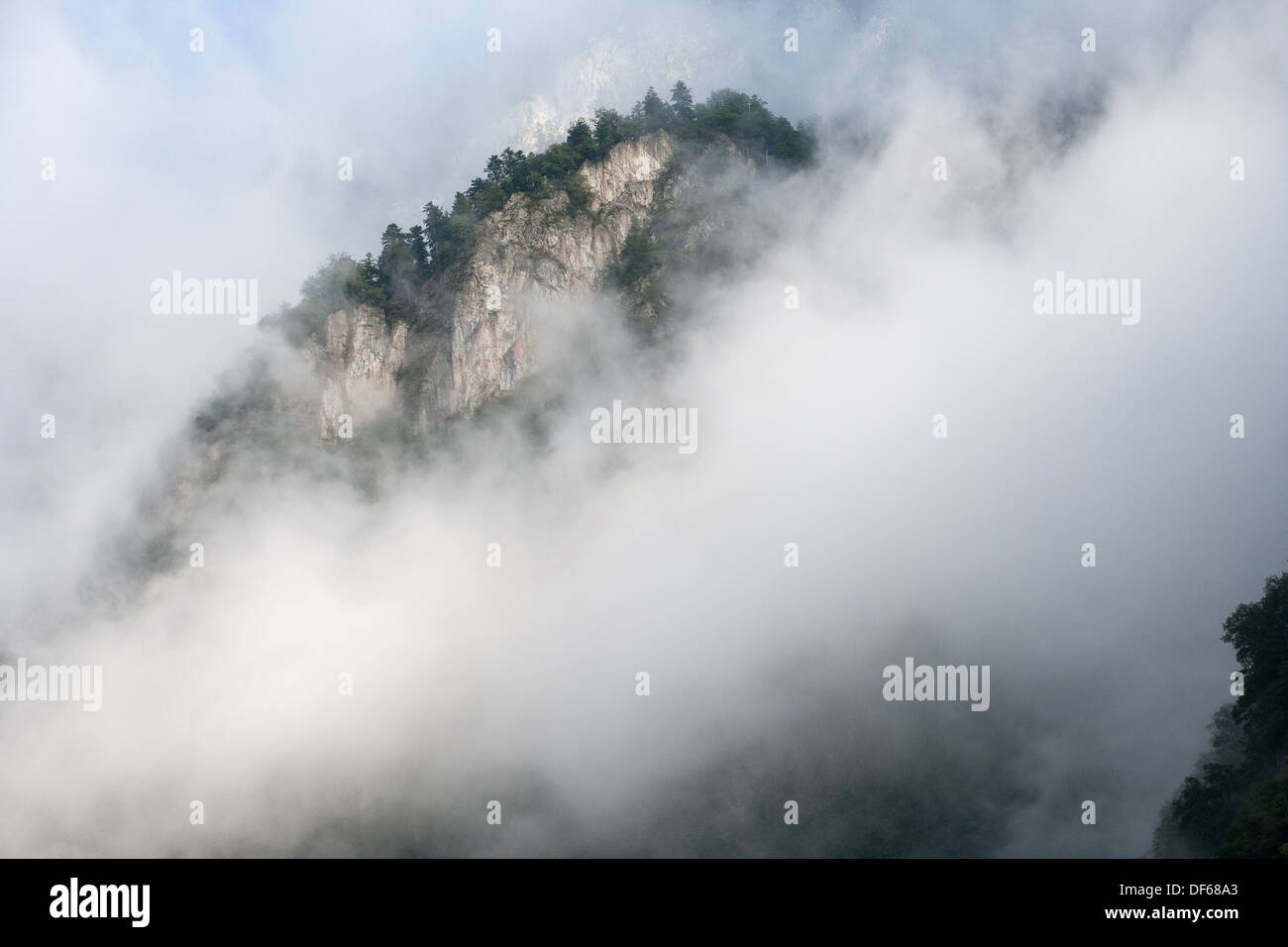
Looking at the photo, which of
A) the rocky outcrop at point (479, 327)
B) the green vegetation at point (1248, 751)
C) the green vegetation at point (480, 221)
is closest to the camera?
the green vegetation at point (1248, 751)

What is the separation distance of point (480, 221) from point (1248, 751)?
271ft

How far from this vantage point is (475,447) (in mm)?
114250

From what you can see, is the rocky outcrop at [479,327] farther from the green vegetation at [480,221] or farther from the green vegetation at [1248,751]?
the green vegetation at [1248,751]

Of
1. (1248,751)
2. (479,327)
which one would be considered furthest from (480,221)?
(1248,751)

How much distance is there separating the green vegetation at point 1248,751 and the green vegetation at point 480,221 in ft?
232

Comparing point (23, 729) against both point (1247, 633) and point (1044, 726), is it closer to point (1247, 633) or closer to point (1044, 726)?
point (1044, 726)

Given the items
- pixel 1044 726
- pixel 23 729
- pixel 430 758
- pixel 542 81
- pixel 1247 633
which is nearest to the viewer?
pixel 1247 633

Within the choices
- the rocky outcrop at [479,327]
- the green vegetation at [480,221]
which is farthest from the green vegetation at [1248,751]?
the green vegetation at [480,221]

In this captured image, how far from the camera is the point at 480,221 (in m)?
118

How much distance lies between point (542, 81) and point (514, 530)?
5883 centimetres

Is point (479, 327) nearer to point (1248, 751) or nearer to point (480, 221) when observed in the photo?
point (480, 221)

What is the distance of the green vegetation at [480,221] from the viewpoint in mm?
117750

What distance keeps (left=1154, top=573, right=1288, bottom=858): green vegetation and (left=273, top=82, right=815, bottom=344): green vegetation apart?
7059 centimetres
